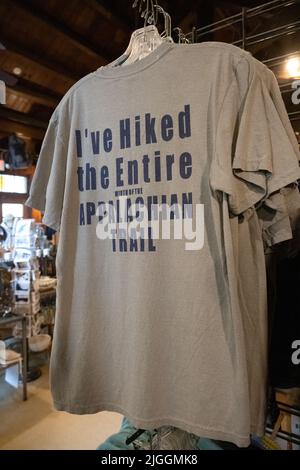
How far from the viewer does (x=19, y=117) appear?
400cm

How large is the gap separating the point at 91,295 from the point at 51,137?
1.67 feet

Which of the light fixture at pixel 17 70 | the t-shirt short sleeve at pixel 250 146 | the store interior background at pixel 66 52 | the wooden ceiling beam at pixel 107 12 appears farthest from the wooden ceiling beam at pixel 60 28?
the t-shirt short sleeve at pixel 250 146

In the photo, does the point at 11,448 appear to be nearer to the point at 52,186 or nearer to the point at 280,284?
the point at 52,186

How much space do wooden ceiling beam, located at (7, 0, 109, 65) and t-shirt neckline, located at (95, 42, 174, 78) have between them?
6.20ft

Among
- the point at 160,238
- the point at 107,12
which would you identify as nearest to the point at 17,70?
the point at 107,12

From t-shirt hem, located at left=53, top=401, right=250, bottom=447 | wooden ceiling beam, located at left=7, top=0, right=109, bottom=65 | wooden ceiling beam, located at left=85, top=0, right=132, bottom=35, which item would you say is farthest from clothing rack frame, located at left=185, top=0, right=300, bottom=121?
wooden ceiling beam, located at left=7, top=0, right=109, bottom=65

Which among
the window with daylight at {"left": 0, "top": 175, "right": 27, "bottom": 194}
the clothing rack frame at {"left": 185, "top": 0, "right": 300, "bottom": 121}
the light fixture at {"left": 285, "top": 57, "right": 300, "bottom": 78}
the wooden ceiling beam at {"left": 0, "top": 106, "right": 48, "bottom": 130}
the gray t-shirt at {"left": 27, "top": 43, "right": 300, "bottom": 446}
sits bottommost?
the gray t-shirt at {"left": 27, "top": 43, "right": 300, "bottom": 446}

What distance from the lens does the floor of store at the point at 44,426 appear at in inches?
78.3

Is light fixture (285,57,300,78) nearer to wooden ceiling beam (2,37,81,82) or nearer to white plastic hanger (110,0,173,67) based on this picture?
white plastic hanger (110,0,173,67)

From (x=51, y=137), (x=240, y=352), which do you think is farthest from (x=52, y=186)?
(x=240, y=352)

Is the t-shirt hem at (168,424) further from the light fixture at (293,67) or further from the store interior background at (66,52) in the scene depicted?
the light fixture at (293,67)

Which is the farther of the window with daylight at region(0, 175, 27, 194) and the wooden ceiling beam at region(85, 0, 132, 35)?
the window with daylight at region(0, 175, 27, 194)

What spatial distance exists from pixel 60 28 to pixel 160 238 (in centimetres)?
250

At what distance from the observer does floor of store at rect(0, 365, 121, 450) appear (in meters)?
1.99
